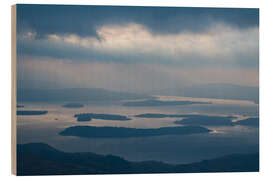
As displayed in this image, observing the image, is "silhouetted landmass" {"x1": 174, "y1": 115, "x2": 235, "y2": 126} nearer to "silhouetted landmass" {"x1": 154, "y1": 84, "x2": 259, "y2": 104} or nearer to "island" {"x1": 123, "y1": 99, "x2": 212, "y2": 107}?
"island" {"x1": 123, "y1": 99, "x2": 212, "y2": 107}

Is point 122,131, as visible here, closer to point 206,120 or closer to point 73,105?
point 73,105

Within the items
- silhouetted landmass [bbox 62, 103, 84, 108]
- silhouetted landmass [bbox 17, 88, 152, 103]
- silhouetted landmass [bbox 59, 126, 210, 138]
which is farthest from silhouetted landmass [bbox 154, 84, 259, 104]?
silhouetted landmass [bbox 62, 103, 84, 108]

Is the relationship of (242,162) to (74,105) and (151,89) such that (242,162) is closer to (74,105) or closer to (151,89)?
(151,89)

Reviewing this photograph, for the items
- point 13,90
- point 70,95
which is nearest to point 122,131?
point 70,95

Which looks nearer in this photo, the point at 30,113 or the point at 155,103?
the point at 30,113

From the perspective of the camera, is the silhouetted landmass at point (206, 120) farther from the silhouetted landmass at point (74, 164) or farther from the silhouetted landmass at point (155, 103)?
the silhouetted landmass at point (74, 164)

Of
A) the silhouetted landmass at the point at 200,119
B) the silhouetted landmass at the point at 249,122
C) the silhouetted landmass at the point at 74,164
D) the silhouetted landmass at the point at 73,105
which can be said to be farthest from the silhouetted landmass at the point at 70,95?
the silhouetted landmass at the point at 249,122
